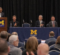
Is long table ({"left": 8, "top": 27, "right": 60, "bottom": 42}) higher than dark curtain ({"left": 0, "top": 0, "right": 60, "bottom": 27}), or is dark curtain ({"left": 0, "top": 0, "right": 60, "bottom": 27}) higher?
dark curtain ({"left": 0, "top": 0, "right": 60, "bottom": 27})

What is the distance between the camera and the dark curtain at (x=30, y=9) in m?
11.5

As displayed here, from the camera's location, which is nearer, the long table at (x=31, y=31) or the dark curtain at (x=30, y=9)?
the long table at (x=31, y=31)

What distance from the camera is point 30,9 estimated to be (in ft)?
37.8

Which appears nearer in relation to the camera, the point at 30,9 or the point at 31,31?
the point at 31,31

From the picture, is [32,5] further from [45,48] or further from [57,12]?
[45,48]

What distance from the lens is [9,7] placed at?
11508 millimetres

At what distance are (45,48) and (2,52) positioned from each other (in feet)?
2.83

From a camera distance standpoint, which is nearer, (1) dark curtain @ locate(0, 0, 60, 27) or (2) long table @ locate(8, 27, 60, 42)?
(2) long table @ locate(8, 27, 60, 42)

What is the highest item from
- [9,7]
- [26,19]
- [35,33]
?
[9,7]

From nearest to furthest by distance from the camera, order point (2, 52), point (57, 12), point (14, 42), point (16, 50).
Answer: point (2, 52)
point (16, 50)
point (14, 42)
point (57, 12)

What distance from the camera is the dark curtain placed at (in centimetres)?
1145

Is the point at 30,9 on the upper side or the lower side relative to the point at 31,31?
upper

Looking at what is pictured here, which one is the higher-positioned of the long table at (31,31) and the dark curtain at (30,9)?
the dark curtain at (30,9)

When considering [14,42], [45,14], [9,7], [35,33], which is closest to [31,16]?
[45,14]
